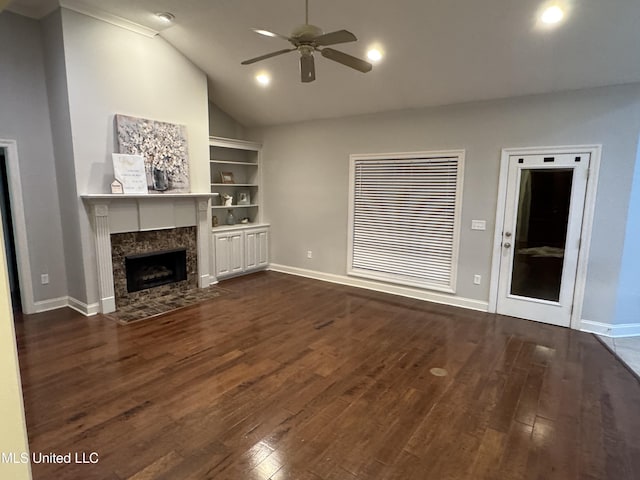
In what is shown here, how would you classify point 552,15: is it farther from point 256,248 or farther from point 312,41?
point 256,248

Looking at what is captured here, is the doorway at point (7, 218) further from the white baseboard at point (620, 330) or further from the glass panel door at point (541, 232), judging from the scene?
the white baseboard at point (620, 330)

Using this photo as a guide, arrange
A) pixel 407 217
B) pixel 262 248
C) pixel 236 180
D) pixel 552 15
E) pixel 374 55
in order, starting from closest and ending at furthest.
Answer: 1. pixel 552 15
2. pixel 374 55
3. pixel 407 217
4. pixel 262 248
5. pixel 236 180

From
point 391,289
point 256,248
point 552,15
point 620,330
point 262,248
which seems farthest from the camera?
point 262,248

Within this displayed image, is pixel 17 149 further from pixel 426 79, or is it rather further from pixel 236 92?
pixel 426 79

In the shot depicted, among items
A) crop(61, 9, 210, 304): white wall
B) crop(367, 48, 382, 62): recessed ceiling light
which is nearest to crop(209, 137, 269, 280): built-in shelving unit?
crop(61, 9, 210, 304): white wall

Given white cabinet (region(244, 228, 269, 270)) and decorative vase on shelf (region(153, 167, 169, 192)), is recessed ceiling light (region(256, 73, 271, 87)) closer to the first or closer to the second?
decorative vase on shelf (region(153, 167, 169, 192))

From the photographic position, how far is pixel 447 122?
15.9 ft

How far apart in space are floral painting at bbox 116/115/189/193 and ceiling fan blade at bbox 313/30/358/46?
307 centimetres

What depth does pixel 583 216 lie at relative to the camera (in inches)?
159

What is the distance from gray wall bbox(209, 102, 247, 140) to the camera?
6.47 metres

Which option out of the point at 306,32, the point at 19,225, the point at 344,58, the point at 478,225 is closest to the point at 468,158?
the point at 478,225

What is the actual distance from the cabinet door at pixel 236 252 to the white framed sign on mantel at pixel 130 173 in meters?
1.84

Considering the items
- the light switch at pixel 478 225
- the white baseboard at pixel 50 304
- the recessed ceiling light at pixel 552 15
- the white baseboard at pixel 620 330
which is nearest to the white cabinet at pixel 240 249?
the white baseboard at pixel 50 304

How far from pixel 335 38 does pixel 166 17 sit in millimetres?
2914
